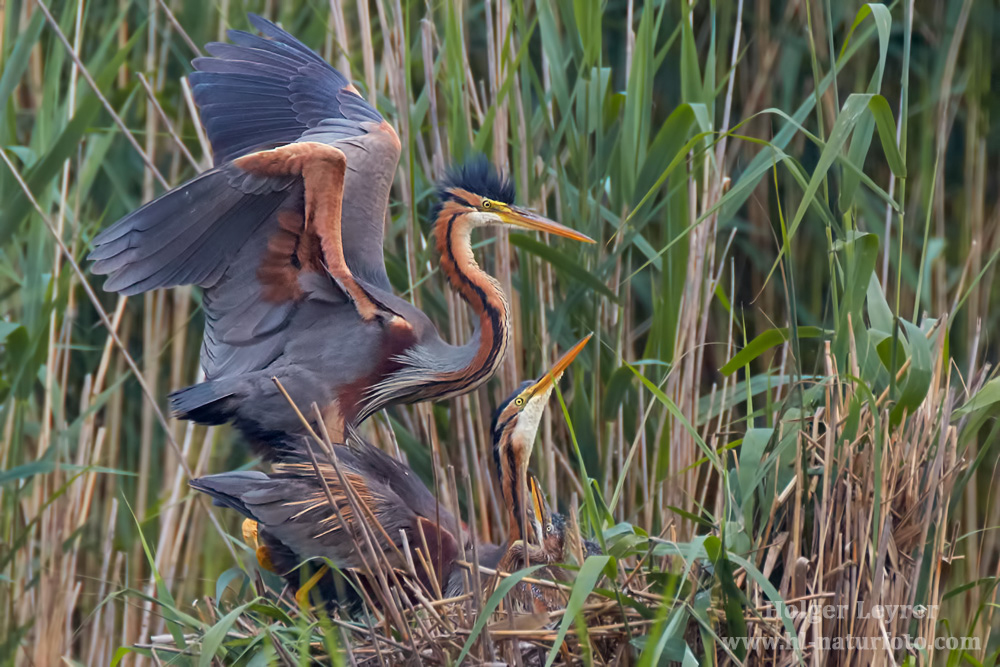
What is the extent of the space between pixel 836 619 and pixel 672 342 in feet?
2.62

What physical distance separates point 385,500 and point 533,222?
701 mm

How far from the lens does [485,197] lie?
253 cm

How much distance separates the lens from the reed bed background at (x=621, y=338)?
68.2 inches

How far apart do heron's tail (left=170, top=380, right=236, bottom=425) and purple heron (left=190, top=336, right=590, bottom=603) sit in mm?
283

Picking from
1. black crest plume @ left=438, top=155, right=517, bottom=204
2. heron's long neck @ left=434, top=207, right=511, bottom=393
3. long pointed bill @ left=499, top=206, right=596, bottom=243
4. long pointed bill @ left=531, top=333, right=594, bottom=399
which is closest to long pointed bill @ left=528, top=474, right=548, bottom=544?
long pointed bill @ left=531, top=333, right=594, bottom=399

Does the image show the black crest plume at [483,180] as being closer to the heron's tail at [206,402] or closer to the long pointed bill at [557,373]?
the long pointed bill at [557,373]

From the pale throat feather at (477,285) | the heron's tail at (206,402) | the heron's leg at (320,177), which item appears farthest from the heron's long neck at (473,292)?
the heron's tail at (206,402)

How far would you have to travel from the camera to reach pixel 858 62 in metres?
3.02

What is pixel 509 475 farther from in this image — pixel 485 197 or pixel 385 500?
pixel 485 197

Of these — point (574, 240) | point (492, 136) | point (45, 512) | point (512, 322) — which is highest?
point (492, 136)

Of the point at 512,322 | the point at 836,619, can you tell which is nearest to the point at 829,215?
the point at 836,619

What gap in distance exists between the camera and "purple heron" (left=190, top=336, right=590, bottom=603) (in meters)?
2.24

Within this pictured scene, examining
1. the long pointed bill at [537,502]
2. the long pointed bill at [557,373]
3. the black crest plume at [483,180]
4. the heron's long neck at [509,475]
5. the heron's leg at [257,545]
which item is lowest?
the heron's leg at [257,545]

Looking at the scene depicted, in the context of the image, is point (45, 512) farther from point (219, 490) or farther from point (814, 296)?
point (814, 296)
